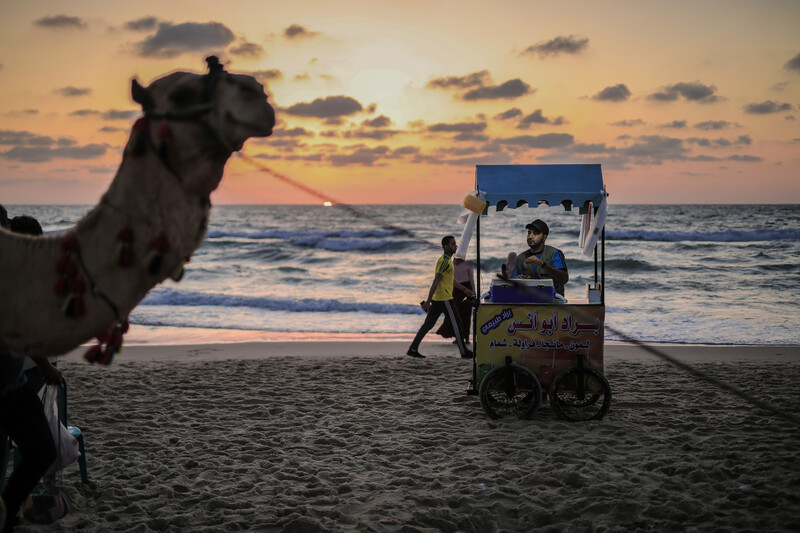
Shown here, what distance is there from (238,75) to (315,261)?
33.0 metres

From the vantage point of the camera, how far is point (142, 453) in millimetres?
6414

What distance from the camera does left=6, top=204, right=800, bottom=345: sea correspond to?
1489 centimetres

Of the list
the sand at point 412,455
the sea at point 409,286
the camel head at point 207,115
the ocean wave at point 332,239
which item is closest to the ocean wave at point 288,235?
the ocean wave at point 332,239

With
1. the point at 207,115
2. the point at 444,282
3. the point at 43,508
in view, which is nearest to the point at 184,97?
the point at 207,115

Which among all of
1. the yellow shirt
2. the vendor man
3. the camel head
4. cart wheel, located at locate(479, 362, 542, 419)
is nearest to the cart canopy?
the vendor man

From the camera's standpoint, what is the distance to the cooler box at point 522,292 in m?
7.10

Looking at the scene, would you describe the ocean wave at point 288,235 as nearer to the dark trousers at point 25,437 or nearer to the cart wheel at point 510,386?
the cart wheel at point 510,386

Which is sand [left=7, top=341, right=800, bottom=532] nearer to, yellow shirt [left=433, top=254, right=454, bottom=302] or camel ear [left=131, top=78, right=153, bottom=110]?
yellow shirt [left=433, top=254, right=454, bottom=302]

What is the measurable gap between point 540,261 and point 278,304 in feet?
47.8

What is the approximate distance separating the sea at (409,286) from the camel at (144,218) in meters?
0.94

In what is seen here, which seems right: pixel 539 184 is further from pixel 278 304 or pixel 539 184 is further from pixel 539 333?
pixel 278 304

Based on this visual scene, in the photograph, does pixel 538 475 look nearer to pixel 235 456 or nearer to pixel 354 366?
pixel 235 456

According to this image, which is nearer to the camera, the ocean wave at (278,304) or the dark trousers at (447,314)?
the dark trousers at (447,314)

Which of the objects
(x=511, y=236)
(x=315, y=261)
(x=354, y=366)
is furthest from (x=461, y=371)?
(x=511, y=236)
